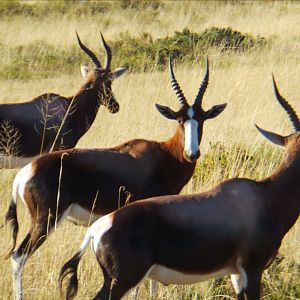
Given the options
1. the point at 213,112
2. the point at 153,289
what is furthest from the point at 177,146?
the point at 153,289

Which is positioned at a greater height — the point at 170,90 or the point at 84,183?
the point at 84,183

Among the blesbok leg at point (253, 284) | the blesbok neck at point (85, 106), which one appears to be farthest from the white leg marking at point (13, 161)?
the blesbok leg at point (253, 284)

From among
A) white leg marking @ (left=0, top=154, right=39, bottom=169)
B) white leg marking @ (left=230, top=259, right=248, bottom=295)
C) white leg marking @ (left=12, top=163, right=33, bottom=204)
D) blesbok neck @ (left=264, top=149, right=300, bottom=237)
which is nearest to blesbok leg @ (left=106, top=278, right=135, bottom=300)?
white leg marking @ (left=230, top=259, right=248, bottom=295)

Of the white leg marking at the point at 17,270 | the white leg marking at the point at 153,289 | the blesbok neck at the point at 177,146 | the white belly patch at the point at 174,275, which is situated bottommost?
the white leg marking at the point at 17,270

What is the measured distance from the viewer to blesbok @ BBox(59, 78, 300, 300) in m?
4.84

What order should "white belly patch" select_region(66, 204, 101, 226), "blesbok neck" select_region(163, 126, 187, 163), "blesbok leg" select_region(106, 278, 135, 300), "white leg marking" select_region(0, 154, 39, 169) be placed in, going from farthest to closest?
1. "white leg marking" select_region(0, 154, 39, 169)
2. "blesbok neck" select_region(163, 126, 187, 163)
3. "white belly patch" select_region(66, 204, 101, 226)
4. "blesbok leg" select_region(106, 278, 135, 300)

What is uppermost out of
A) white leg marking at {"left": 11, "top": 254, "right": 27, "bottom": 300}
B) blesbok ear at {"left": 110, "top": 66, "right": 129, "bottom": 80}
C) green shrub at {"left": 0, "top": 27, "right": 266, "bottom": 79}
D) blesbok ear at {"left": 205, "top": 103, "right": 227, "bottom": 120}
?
blesbok ear at {"left": 205, "top": 103, "right": 227, "bottom": 120}

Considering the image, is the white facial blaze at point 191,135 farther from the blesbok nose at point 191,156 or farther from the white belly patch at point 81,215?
the white belly patch at point 81,215

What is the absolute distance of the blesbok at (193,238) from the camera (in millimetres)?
4836

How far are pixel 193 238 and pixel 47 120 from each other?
4353 mm

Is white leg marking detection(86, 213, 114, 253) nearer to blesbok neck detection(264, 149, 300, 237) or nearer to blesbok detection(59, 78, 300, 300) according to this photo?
blesbok detection(59, 78, 300, 300)

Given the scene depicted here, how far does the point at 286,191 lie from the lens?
5.56m

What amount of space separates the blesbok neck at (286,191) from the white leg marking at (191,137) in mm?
1185

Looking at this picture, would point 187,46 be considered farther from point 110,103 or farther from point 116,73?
point 110,103
